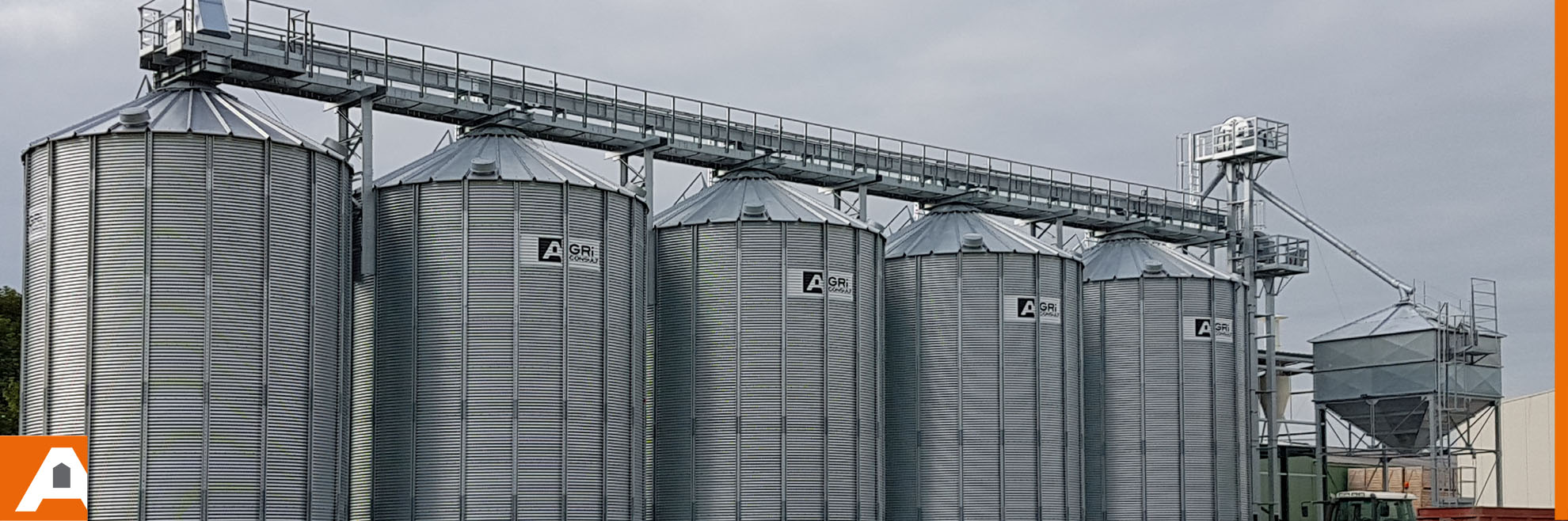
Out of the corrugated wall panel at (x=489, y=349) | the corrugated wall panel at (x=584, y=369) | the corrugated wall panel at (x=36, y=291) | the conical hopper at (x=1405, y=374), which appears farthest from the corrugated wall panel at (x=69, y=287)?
the conical hopper at (x=1405, y=374)

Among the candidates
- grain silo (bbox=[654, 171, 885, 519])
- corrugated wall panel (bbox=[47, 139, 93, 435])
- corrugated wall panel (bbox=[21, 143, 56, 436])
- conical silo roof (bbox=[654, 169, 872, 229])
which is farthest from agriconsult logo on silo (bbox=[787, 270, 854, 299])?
corrugated wall panel (bbox=[21, 143, 56, 436])

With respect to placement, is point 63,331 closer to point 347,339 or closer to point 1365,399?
point 347,339

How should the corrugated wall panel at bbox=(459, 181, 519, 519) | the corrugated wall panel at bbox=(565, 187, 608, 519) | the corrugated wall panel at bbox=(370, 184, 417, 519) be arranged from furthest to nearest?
the corrugated wall panel at bbox=(565, 187, 608, 519), the corrugated wall panel at bbox=(370, 184, 417, 519), the corrugated wall panel at bbox=(459, 181, 519, 519)

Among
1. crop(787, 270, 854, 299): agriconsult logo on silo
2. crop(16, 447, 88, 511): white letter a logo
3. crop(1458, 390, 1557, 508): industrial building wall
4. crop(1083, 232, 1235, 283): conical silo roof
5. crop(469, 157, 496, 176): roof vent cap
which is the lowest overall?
crop(1458, 390, 1557, 508): industrial building wall

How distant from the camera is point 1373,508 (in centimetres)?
5997

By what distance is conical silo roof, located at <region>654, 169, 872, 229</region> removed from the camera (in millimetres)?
48062

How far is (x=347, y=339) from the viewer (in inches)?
1599

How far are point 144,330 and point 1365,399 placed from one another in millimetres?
46259

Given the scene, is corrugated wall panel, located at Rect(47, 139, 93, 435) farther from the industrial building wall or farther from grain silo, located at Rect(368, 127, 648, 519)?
the industrial building wall

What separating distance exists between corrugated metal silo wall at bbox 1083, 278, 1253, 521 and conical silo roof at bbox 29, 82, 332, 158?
28.2 meters

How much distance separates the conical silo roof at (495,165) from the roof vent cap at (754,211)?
14.9 feet

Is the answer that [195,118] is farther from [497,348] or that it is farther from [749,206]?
[749,206]

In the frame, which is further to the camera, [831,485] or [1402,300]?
[1402,300]

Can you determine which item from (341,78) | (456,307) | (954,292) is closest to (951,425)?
(954,292)
